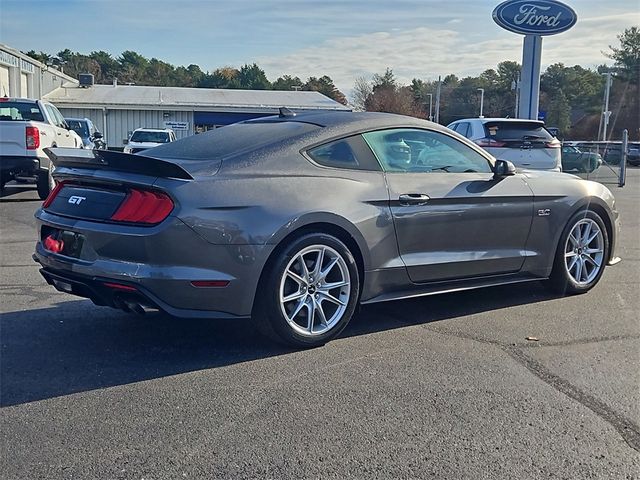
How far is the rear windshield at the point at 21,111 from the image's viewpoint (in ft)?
41.4

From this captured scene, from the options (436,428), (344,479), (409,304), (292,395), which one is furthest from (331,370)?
(409,304)

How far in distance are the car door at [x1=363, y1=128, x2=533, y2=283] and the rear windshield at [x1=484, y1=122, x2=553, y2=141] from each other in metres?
7.32

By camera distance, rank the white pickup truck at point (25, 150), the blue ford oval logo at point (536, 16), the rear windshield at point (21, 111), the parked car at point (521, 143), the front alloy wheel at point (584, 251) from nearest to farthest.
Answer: the front alloy wheel at point (584, 251)
the white pickup truck at point (25, 150)
the parked car at point (521, 143)
the rear windshield at point (21, 111)
the blue ford oval logo at point (536, 16)

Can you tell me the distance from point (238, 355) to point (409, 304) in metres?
1.84

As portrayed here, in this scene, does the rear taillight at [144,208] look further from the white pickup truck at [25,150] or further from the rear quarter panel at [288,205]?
the white pickup truck at [25,150]

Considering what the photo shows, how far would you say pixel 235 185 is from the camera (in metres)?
4.10

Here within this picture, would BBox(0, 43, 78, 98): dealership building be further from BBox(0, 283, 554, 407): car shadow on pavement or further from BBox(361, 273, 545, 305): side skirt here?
BBox(361, 273, 545, 305): side skirt

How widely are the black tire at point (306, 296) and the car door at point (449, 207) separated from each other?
0.50m

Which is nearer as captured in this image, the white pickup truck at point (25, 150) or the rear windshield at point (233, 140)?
the rear windshield at point (233, 140)

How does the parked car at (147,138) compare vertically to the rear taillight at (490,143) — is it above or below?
above

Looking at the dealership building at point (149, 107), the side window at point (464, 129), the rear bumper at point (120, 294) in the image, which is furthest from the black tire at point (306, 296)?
the dealership building at point (149, 107)

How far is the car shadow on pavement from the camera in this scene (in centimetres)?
382

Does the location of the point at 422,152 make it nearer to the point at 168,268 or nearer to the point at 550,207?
the point at 550,207

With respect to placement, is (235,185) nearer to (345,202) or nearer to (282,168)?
(282,168)
